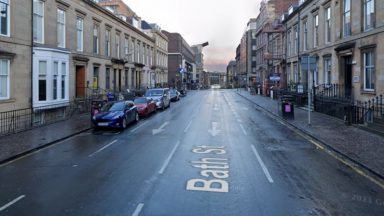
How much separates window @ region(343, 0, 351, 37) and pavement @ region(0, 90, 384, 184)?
673cm

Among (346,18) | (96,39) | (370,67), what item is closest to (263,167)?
(370,67)

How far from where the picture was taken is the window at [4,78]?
758 inches

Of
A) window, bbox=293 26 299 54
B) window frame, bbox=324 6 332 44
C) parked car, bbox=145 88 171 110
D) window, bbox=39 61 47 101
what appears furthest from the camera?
window, bbox=293 26 299 54

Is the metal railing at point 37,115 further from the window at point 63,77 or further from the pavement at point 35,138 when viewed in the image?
the pavement at point 35,138

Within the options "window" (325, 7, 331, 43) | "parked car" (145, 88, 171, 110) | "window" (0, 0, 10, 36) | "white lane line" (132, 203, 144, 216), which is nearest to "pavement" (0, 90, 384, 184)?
"window" (0, 0, 10, 36)

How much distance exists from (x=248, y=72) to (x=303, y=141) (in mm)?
99835

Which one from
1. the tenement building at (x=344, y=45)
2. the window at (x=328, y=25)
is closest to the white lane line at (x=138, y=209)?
the tenement building at (x=344, y=45)

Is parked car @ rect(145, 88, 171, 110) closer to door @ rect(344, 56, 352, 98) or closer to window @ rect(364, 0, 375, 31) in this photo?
door @ rect(344, 56, 352, 98)

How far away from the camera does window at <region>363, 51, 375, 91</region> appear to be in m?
20.6

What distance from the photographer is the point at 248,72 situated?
372 ft

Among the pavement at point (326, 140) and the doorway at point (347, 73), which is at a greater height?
the doorway at point (347, 73)

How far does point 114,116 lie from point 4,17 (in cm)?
775

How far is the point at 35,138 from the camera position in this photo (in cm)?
1566

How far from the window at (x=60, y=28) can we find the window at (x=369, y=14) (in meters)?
19.7
